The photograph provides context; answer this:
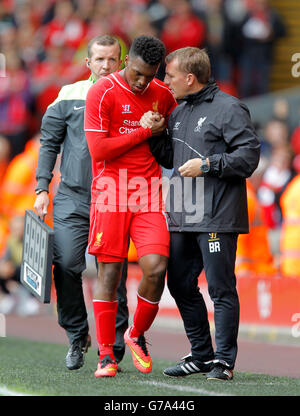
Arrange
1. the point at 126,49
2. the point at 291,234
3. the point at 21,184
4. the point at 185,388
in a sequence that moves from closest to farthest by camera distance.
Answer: the point at 185,388, the point at 291,234, the point at 21,184, the point at 126,49

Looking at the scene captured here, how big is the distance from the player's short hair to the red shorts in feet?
3.33

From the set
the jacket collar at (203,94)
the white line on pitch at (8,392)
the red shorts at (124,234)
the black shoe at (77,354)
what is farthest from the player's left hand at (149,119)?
the white line on pitch at (8,392)

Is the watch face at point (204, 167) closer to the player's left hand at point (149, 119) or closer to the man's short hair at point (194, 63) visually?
the player's left hand at point (149, 119)

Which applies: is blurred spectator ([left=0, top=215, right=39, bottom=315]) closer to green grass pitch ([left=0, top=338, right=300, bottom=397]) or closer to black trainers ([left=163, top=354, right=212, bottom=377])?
green grass pitch ([left=0, top=338, right=300, bottom=397])

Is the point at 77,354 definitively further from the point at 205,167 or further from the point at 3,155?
the point at 3,155

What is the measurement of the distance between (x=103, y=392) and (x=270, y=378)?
4.90ft

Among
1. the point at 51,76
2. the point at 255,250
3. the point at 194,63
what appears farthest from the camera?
the point at 51,76

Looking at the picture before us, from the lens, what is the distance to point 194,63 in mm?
6168

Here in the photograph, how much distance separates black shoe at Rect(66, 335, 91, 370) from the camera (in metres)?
6.64

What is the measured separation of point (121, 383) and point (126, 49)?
368 inches

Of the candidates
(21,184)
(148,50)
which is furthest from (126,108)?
(21,184)

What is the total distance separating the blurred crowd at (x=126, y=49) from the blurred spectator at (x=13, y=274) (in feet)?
0.06

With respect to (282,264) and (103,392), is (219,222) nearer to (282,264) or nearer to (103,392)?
(103,392)

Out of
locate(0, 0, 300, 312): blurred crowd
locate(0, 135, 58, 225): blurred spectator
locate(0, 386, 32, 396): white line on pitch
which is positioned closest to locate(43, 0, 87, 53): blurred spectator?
locate(0, 0, 300, 312): blurred crowd
